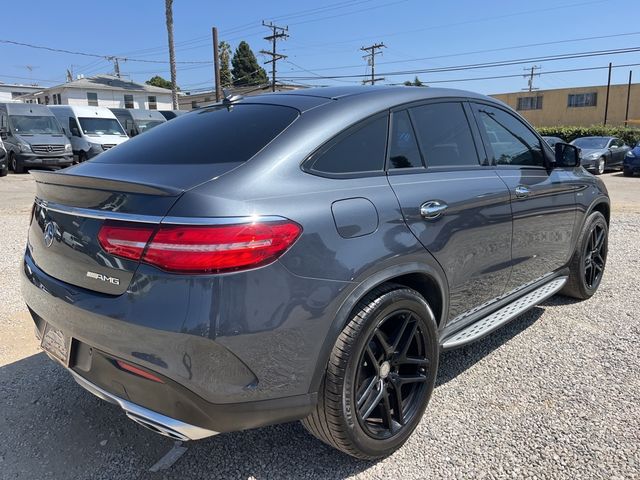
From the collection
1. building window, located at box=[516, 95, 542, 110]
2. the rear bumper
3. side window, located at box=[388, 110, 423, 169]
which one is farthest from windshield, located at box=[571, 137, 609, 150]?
building window, located at box=[516, 95, 542, 110]

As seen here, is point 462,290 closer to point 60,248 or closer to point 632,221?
point 60,248

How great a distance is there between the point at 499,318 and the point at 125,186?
2315 millimetres

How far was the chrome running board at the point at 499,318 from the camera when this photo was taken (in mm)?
2852

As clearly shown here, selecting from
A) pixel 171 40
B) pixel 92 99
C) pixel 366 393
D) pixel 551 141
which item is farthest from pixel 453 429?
pixel 92 99

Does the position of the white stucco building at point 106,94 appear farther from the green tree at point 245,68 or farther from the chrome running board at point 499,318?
the chrome running board at point 499,318

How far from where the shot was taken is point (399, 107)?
8.87 ft

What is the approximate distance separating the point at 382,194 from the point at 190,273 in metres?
0.95

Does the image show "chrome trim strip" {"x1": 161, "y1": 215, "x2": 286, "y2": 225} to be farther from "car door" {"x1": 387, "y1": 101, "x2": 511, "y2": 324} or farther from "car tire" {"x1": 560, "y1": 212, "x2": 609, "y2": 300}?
"car tire" {"x1": 560, "y1": 212, "x2": 609, "y2": 300}

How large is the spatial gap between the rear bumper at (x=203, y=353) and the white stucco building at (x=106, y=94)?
1980 inches

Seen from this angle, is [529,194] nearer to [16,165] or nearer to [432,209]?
[432,209]

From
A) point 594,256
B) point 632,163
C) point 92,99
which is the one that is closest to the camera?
point 594,256

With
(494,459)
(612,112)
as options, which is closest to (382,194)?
(494,459)

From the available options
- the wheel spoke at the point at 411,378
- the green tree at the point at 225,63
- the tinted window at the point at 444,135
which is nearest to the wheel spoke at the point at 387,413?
the wheel spoke at the point at 411,378

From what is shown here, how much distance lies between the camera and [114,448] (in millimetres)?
2549
